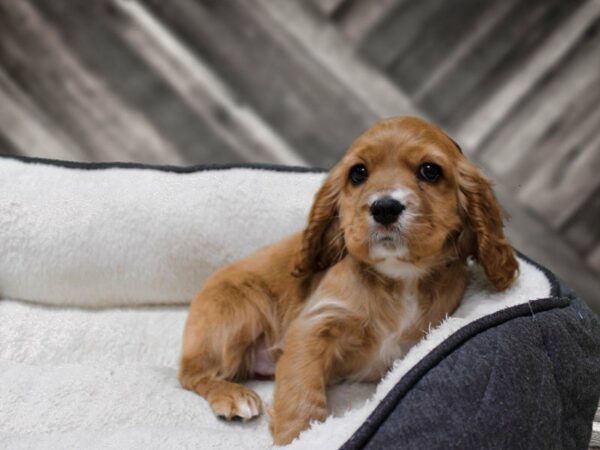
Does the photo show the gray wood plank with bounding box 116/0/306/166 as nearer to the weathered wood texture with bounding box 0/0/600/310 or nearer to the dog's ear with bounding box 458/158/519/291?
the weathered wood texture with bounding box 0/0/600/310

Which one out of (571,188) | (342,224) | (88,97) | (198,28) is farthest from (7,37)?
(571,188)

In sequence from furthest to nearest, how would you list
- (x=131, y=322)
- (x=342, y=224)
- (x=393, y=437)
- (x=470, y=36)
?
1. (x=470, y=36)
2. (x=131, y=322)
3. (x=342, y=224)
4. (x=393, y=437)

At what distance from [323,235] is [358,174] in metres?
0.28

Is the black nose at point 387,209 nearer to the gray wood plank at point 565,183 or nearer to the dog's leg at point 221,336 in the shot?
the dog's leg at point 221,336

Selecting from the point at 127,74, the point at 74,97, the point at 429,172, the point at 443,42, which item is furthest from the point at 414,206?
the point at 74,97

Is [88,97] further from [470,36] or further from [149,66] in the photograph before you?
[470,36]

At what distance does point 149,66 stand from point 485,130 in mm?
1694

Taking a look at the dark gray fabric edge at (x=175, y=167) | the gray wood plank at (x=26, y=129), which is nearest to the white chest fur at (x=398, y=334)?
the dark gray fabric edge at (x=175, y=167)

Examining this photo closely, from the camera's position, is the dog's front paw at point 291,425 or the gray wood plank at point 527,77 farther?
the gray wood plank at point 527,77

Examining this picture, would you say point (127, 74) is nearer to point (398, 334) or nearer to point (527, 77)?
point (527, 77)

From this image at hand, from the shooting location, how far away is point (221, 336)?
2020 mm

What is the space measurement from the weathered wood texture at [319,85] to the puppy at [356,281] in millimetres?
1280

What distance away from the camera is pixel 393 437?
1373 millimetres

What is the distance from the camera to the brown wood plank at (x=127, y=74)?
10.6ft
